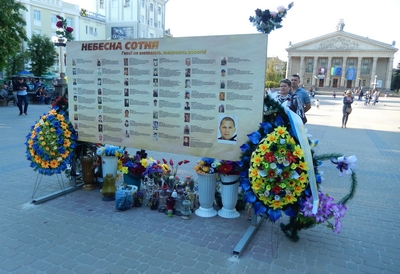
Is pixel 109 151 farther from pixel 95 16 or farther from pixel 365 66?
Result: pixel 365 66

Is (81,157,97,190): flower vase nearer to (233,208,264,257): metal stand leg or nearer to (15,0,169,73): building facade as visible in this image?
(233,208,264,257): metal stand leg

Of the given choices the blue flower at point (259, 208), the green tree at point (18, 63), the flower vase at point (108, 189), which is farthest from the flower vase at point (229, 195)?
the green tree at point (18, 63)

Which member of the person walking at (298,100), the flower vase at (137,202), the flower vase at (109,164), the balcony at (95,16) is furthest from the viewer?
the balcony at (95,16)

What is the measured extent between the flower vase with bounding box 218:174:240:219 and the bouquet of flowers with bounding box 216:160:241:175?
0.20 feet

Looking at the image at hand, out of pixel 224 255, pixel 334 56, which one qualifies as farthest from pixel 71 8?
pixel 334 56

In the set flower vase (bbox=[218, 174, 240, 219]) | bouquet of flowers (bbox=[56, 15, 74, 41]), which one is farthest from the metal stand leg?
bouquet of flowers (bbox=[56, 15, 74, 41])

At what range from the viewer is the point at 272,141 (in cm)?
348

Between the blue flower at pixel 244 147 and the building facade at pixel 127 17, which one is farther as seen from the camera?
the building facade at pixel 127 17

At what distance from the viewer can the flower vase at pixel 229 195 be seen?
4402 mm

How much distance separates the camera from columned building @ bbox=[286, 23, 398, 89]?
8162 centimetres

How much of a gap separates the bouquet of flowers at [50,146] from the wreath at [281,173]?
301cm

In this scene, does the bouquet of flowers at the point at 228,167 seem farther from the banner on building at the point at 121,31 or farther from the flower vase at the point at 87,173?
the banner on building at the point at 121,31

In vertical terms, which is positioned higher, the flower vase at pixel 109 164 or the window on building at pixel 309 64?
the window on building at pixel 309 64

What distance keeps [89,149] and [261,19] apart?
3800 mm
